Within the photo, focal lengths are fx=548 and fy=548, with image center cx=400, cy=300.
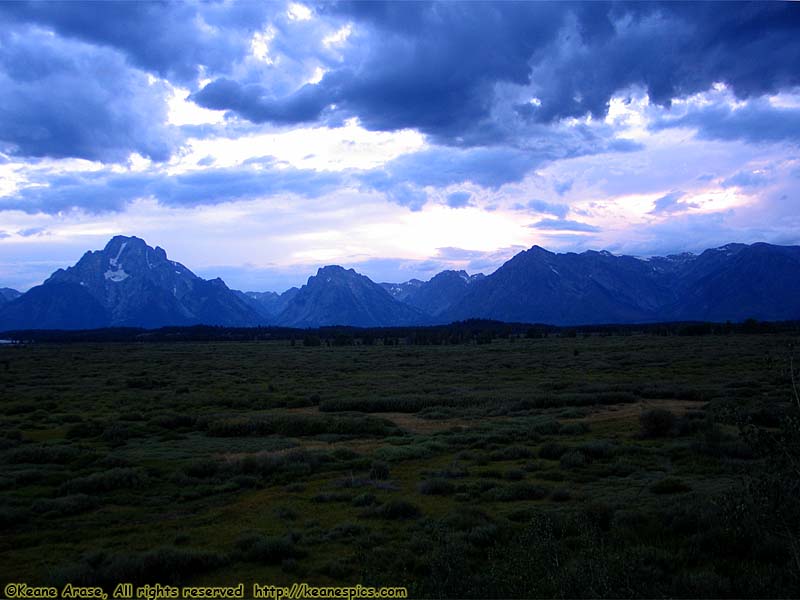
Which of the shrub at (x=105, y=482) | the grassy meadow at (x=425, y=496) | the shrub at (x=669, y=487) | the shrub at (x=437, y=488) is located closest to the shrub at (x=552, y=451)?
the grassy meadow at (x=425, y=496)

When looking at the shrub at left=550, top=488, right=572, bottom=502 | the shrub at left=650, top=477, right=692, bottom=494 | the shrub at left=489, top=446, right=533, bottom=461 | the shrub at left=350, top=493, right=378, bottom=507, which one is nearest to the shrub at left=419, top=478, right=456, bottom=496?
the shrub at left=350, top=493, right=378, bottom=507

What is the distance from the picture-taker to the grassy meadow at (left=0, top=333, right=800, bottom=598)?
26.8 feet

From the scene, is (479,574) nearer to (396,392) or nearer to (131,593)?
(131,593)

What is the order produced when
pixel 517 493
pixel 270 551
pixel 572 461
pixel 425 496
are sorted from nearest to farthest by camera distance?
pixel 270 551 → pixel 517 493 → pixel 425 496 → pixel 572 461

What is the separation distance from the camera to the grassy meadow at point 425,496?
8180 mm

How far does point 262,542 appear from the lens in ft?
33.5

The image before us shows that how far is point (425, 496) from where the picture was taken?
14.0 meters

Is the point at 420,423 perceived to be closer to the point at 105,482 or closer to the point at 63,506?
the point at 105,482

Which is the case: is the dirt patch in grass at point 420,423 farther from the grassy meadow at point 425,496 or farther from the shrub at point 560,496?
the shrub at point 560,496

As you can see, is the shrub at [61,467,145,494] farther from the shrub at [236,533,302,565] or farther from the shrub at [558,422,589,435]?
the shrub at [558,422,589,435]

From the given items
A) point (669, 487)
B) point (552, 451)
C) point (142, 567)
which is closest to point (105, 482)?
point (142, 567)

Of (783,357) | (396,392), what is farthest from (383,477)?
(396,392)

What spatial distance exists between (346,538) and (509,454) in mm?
8920

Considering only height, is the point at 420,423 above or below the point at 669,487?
below
